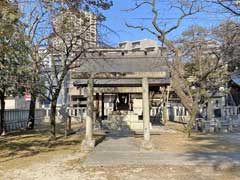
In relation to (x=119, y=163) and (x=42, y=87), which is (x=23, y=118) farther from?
(x=119, y=163)

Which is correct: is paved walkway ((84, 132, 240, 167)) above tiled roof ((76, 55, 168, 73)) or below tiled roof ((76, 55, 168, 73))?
below

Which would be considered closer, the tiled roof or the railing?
the tiled roof

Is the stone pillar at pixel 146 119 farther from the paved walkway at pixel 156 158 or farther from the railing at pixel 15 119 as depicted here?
the railing at pixel 15 119

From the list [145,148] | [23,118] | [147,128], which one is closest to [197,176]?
[145,148]

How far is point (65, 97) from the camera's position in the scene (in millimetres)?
31609

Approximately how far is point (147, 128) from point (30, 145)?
418 centimetres

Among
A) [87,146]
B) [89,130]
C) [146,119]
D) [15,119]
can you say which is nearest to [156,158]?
[146,119]

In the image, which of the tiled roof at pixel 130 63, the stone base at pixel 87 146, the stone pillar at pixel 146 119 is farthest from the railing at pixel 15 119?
the stone pillar at pixel 146 119

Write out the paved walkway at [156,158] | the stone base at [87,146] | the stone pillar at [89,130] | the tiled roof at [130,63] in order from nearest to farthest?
the paved walkway at [156,158], the stone base at [87,146], the stone pillar at [89,130], the tiled roof at [130,63]

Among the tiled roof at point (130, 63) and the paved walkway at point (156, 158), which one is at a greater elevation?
the tiled roof at point (130, 63)

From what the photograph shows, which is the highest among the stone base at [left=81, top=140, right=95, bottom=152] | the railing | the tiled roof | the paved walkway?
the tiled roof

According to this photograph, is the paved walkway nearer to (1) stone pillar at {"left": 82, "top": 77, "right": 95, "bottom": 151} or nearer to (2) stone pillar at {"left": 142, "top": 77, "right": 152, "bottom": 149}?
(2) stone pillar at {"left": 142, "top": 77, "right": 152, "bottom": 149}

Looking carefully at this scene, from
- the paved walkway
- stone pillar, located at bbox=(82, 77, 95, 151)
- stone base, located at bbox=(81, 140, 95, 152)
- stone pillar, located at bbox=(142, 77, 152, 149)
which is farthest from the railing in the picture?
the paved walkway

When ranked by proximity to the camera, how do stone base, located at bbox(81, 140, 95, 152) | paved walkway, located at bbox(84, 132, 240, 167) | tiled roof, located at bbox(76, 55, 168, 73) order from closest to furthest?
paved walkway, located at bbox(84, 132, 240, 167) < stone base, located at bbox(81, 140, 95, 152) < tiled roof, located at bbox(76, 55, 168, 73)
